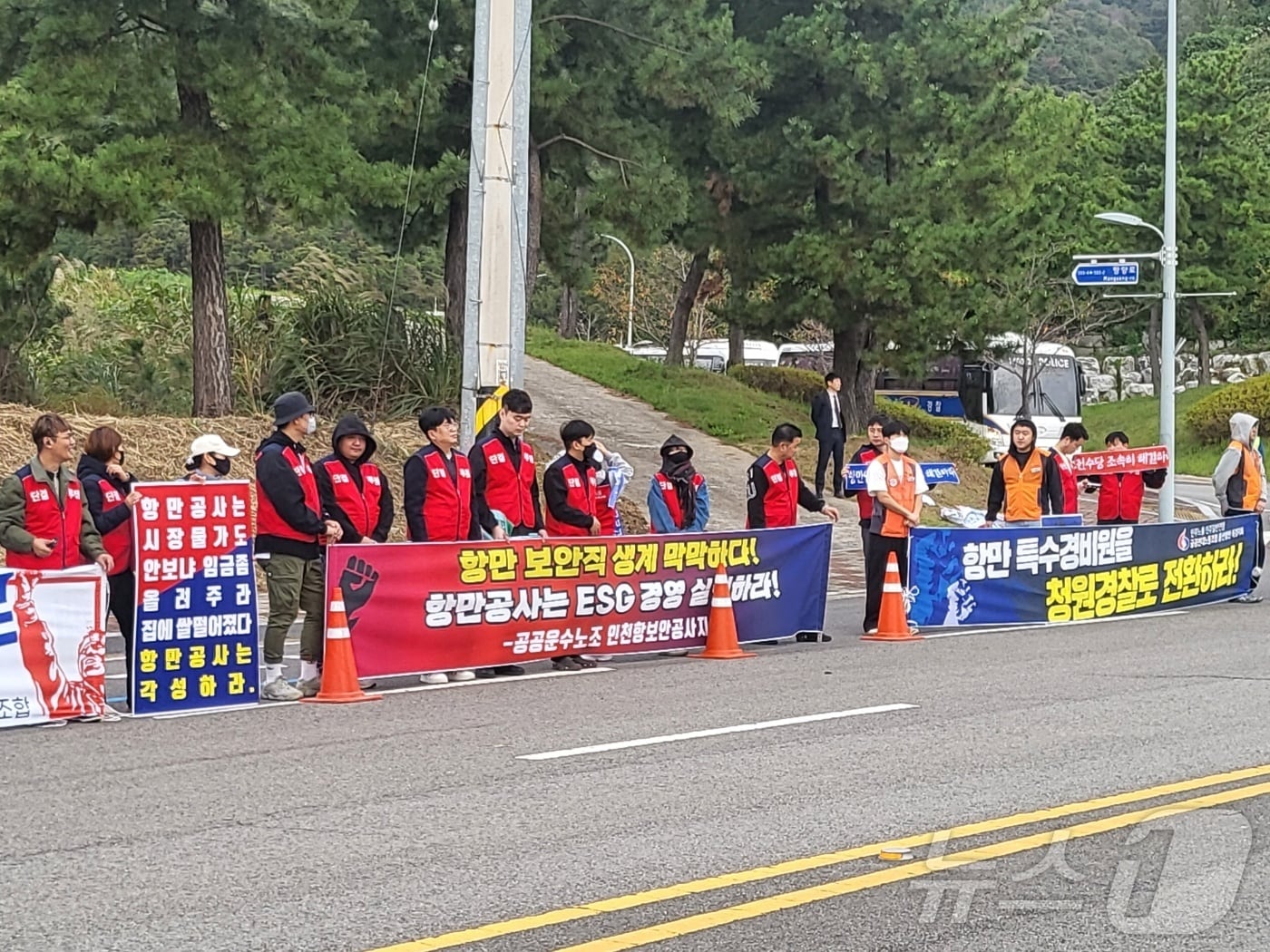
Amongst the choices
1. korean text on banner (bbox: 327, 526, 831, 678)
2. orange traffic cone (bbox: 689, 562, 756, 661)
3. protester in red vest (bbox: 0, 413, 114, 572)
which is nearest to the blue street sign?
korean text on banner (bbox: 327, 526, 831, 678)

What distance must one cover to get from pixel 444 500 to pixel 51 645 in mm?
3003

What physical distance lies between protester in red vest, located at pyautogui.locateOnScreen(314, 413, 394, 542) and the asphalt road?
4.15 feet

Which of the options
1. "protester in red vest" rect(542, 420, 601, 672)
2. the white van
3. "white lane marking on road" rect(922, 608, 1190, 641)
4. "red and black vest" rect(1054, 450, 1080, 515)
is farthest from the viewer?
the white van

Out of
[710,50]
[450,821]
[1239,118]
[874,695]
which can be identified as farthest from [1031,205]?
[450,821]

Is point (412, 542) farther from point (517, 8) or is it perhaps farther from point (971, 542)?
point (517, 8)

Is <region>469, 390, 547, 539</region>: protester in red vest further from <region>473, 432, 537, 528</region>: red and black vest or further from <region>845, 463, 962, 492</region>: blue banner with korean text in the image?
<region>845, 463, 962, 492</region>: blue banner with korean text

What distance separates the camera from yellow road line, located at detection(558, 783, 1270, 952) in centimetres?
605

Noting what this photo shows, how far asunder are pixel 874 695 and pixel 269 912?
585 cm

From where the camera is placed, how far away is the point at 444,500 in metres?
12.4

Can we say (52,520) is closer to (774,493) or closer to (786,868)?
(786,868)

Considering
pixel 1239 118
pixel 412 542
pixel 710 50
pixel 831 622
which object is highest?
pixel 1239 118

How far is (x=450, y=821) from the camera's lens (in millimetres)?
7863

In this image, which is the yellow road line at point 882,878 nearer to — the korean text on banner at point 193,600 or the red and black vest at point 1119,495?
the korean text on banner at point 193,600

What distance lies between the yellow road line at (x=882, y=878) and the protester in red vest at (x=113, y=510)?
6278mm
